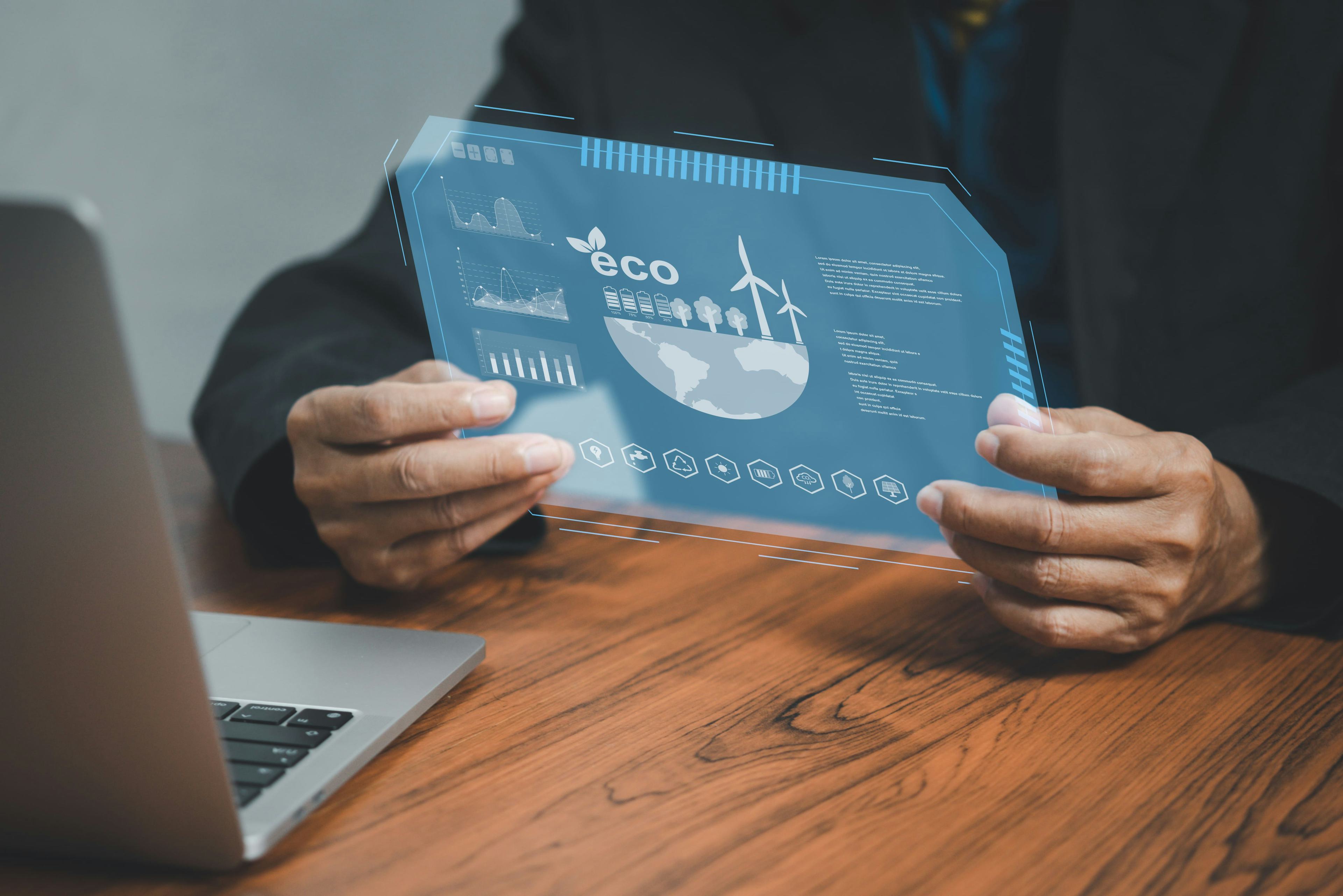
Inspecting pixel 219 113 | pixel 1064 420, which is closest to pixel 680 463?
pixel 1064 420

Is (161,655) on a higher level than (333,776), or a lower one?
higher

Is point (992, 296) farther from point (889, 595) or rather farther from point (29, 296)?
point (29, 296)

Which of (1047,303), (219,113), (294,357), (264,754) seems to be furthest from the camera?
(219,113)

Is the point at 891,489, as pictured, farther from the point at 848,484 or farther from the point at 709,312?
the point at 709,312

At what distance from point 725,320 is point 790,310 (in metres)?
0.04

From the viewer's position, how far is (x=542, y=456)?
1.99ft

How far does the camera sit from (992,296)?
0.50 m

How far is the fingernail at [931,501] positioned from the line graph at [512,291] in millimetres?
249

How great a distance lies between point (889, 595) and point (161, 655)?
1.56 ft

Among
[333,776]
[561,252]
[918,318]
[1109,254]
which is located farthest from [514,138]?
[1109,254]

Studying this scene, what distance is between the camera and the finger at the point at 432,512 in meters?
0.64

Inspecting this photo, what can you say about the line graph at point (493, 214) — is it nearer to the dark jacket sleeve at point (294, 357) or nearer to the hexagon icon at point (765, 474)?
the dark jacket sleeve at point (294, 357)

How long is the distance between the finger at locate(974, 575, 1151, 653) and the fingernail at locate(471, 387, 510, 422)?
343 mm

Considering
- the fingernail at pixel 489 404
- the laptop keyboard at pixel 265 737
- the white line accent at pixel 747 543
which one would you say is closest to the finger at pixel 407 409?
the fingernail at pixel 489 404
